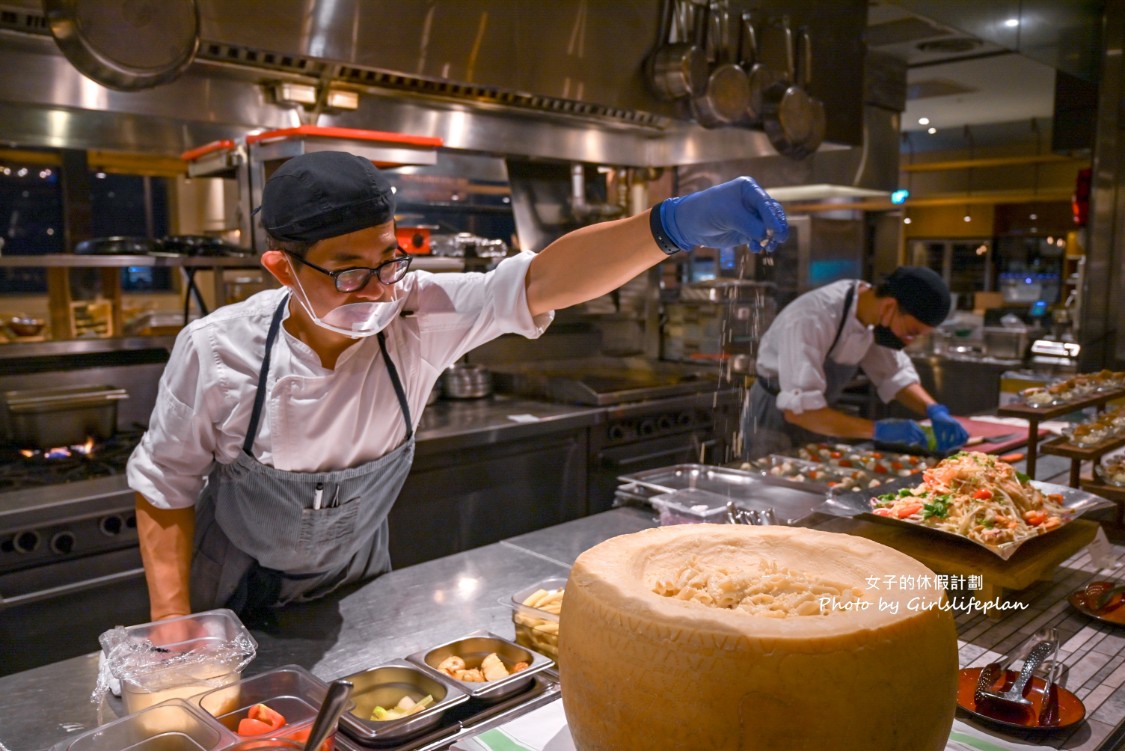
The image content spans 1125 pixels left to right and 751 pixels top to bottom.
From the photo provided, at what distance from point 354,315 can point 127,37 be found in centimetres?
178

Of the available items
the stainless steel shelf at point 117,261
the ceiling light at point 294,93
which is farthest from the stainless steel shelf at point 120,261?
the ceiling light at point 294,93

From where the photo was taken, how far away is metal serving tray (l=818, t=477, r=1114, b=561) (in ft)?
5.10

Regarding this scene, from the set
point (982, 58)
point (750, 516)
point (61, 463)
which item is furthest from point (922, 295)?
point (982, 58)

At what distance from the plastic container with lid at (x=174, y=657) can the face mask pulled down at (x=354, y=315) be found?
56 centimetres

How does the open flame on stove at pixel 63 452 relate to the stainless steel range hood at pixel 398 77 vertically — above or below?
below

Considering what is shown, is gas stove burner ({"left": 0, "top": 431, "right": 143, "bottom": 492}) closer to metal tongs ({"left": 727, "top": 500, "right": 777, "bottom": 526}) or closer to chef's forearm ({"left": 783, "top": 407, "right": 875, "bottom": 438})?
metal tongs ({"left": 727, "top": 500, "right": 777, "bottom": 526})

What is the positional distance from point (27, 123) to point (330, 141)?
46.3 inches

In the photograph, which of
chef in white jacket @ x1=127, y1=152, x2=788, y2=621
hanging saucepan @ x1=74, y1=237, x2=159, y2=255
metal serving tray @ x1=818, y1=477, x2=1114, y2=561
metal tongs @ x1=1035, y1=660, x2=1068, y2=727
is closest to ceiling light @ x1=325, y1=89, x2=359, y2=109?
hanging saucepan @ x1=74, y1=237, x2=159, y2=255

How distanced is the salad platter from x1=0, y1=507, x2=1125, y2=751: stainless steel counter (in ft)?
0.42

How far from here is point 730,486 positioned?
236cm

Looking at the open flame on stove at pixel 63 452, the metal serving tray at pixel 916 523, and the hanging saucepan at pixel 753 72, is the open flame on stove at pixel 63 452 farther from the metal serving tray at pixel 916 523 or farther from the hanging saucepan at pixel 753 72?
the hanging saucepan at pixel 753 72

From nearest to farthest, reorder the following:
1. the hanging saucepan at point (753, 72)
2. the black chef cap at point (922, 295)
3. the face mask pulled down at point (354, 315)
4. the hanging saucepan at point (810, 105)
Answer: the face mask pulled down at point (354, 315)
the black chef cap at point (922, 295)
the hanging saucepan at point (753, 72)
the hanging saucepan at point (810, 105)

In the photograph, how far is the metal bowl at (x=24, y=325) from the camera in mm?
3430

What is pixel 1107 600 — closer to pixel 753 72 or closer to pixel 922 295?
pixel 922 295
